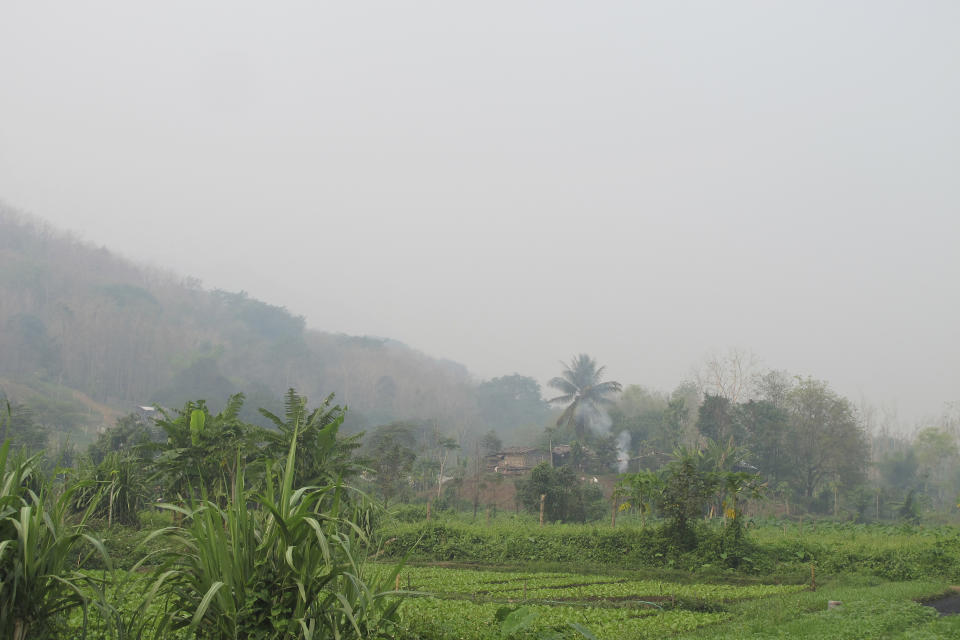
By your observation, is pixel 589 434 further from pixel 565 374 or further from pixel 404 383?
pixel 404 383

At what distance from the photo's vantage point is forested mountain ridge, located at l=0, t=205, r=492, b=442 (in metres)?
76.4

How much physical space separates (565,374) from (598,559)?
130 feet

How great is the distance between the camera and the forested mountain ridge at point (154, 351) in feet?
251

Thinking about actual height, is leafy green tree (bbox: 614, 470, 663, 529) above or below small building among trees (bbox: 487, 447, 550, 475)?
above

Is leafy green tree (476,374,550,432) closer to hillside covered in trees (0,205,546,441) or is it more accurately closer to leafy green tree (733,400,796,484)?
hillside covered in trees (0,205,546,441)

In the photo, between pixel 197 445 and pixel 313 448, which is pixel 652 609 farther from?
pixel 197 445

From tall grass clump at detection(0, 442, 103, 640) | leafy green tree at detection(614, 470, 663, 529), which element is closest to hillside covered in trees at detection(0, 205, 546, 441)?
leafy green tree at detection(614, 470, 663, 529)

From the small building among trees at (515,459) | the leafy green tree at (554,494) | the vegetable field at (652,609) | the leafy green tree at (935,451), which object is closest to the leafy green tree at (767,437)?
the small building among trees at (515,459)

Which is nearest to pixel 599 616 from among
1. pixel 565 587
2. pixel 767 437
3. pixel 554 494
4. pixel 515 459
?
pixel 565 587

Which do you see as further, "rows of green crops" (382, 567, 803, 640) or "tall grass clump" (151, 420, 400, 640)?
"rows of green crops" (382, 567, 803, 640)

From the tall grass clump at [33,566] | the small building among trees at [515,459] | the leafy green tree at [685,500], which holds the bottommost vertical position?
the small building among trees at [515,459]

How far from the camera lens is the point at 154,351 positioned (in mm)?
94188

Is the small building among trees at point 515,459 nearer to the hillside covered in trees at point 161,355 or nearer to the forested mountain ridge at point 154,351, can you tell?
the forested mountain ridge at point 154,351

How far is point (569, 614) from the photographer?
33.9 feet
